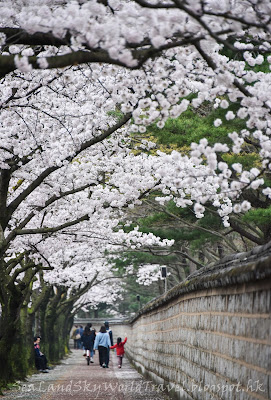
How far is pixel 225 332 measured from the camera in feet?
21.5

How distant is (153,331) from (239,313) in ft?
33.7

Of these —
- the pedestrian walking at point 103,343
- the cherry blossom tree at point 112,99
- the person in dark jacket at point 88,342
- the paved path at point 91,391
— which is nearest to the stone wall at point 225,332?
the cherry blossom tree at point 112,99

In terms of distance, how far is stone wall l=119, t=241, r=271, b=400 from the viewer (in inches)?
201

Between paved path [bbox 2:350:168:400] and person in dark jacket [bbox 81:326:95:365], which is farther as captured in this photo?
person in dark jacket [bbox 81:326:95:365]

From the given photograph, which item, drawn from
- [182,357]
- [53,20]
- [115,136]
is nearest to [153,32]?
[53,20]

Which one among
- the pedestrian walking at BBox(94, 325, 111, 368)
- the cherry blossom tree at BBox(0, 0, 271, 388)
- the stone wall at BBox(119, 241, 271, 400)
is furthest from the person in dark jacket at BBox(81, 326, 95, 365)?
the stone wall at BBox(119, 241, 271, 400)

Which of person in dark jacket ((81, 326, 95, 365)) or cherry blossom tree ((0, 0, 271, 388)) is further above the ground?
cherry blossom tree ((0, 0, 271, 388))

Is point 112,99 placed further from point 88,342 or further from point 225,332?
point 88,342

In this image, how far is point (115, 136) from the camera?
13258mm

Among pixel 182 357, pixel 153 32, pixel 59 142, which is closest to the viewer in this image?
pixel 153 32

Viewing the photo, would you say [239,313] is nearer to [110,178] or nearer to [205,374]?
[205,374]

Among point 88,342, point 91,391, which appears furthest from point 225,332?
point 88,342

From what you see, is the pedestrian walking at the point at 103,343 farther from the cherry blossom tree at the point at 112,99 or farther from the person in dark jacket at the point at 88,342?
the person in dark jacket at the point at 88,342

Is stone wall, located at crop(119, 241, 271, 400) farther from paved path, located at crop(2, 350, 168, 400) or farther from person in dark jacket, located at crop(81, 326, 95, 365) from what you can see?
person in dark jacket, located at crop(81, 326, 95, 365)
